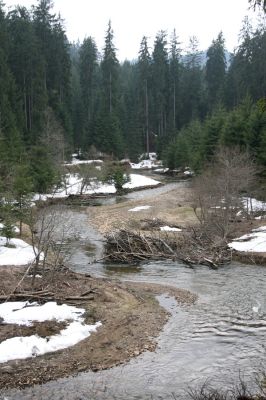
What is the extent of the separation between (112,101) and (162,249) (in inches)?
2538

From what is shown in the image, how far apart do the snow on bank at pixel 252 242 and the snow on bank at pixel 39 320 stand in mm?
10967

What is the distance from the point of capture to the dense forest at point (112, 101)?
138 feet

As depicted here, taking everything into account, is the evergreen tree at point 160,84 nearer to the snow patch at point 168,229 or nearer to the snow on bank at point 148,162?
the snow on bank at point 148,162

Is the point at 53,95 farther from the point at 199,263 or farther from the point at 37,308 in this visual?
the point at 37,308

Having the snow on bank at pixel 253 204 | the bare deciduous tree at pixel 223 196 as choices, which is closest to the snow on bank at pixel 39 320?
the bare deciduous tree at pixel 223 196

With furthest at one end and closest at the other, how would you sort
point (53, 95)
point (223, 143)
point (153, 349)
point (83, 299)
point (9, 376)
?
point (53, 95) → point (223, 143) → point (83, 299) → point (153, 349) → point (9, 376)

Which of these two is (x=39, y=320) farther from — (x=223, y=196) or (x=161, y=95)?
(x=161, y=95)

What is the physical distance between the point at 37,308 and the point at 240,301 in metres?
6.69

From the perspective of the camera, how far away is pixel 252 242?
23219mm

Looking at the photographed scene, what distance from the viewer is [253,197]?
33.6 meters

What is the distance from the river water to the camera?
9.80 m

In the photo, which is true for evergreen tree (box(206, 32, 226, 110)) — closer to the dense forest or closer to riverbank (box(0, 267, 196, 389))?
the dense forest

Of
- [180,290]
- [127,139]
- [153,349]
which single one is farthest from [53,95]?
[153,349]

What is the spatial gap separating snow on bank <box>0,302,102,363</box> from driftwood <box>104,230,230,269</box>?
8234 millimetres
